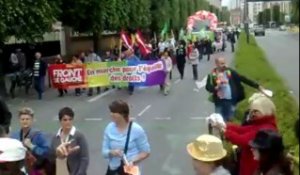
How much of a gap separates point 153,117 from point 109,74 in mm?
8985

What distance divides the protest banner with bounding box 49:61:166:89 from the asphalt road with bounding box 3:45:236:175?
0.48 metres

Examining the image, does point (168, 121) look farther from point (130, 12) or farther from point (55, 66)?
point (130, 12)

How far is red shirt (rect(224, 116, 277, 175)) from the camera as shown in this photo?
597cm

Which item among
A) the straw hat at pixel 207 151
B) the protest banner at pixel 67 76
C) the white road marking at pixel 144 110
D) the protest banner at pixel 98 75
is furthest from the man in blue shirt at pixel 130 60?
the straw hat at pixel 207 151

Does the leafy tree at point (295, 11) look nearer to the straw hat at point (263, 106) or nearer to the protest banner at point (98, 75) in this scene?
the straw hat at point (263, 106)

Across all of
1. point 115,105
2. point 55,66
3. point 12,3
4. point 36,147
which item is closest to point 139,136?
point 115,105

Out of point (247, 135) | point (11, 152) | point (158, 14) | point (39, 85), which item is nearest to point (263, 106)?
point (247, 135)

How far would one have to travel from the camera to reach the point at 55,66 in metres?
28.9

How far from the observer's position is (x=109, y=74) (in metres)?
28.8

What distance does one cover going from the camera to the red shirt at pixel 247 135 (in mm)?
5973

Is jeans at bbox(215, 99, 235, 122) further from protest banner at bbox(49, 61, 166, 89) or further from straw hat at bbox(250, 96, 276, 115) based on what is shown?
protest banner at bbox(49, 61, 166, 89)

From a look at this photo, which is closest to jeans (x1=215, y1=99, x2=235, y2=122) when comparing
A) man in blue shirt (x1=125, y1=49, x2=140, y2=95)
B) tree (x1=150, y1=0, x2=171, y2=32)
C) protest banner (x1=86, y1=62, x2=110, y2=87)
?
man in blue shirt (x1=125, y1=49, x2=140, y2=95)

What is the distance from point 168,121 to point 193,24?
48.8 m

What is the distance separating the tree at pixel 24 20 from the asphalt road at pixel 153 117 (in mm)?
2316
